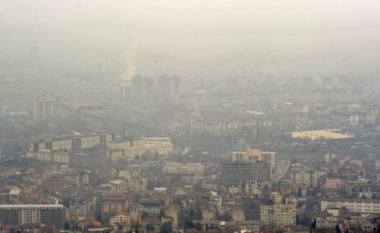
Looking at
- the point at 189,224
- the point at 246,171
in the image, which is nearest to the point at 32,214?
the point at 189,224

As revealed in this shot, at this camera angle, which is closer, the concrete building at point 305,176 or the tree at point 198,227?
the tree at point 198,227

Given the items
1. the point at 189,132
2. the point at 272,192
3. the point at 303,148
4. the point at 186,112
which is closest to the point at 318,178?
the point at 272,192

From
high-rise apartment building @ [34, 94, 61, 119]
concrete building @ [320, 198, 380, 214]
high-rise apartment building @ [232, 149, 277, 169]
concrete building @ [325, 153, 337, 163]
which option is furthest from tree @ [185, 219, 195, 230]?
high-rise apartment building @ [34, 94, 61, 119]

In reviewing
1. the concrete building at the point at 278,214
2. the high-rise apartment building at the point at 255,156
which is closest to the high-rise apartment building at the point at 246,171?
the high-rise apartment building at the point at 255,156

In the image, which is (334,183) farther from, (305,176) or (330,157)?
(330,157)

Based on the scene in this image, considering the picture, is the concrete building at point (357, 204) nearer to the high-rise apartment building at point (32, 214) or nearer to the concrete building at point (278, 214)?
the concrete building at point (278, 214)

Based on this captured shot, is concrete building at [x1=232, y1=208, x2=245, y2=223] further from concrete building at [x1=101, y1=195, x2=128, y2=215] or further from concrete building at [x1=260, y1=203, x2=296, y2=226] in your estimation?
concrete building at [x1=101, y1=195, x2=128, y2=215]

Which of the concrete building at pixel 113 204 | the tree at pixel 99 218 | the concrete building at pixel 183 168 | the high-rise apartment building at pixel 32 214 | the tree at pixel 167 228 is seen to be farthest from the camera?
the concrete building at pixel 183 168
